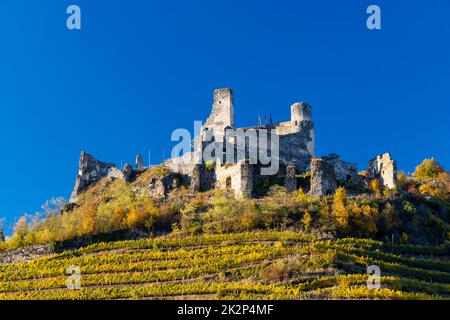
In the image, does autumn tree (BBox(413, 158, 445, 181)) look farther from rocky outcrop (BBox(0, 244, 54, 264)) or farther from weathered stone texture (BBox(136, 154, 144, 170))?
rocky outcrop (BBox(0, 244, 54, 264))

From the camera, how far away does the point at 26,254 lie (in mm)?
61906

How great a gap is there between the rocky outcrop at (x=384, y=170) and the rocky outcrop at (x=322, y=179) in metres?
7.09

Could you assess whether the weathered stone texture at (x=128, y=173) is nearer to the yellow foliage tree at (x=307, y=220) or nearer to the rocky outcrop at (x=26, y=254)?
the rocky outcrop at (x=26, y=254)

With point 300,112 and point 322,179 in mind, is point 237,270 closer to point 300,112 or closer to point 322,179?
point 322,179

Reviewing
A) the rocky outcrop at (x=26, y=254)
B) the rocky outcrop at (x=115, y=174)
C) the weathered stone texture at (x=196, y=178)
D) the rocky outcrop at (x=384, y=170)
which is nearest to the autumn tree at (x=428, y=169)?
the rocky outcrop at (x=384, y=170)

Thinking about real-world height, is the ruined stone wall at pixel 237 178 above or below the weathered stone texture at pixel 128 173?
below

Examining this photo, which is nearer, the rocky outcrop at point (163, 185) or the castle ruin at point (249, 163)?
the castle ruin at point (249, 163)

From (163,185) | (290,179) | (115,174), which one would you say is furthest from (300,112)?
(115,174)

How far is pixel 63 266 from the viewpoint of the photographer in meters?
57.1

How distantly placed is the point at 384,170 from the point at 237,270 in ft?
86.8

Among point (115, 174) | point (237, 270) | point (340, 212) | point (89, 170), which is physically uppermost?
point (89, 170)

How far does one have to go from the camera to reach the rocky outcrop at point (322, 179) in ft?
208
